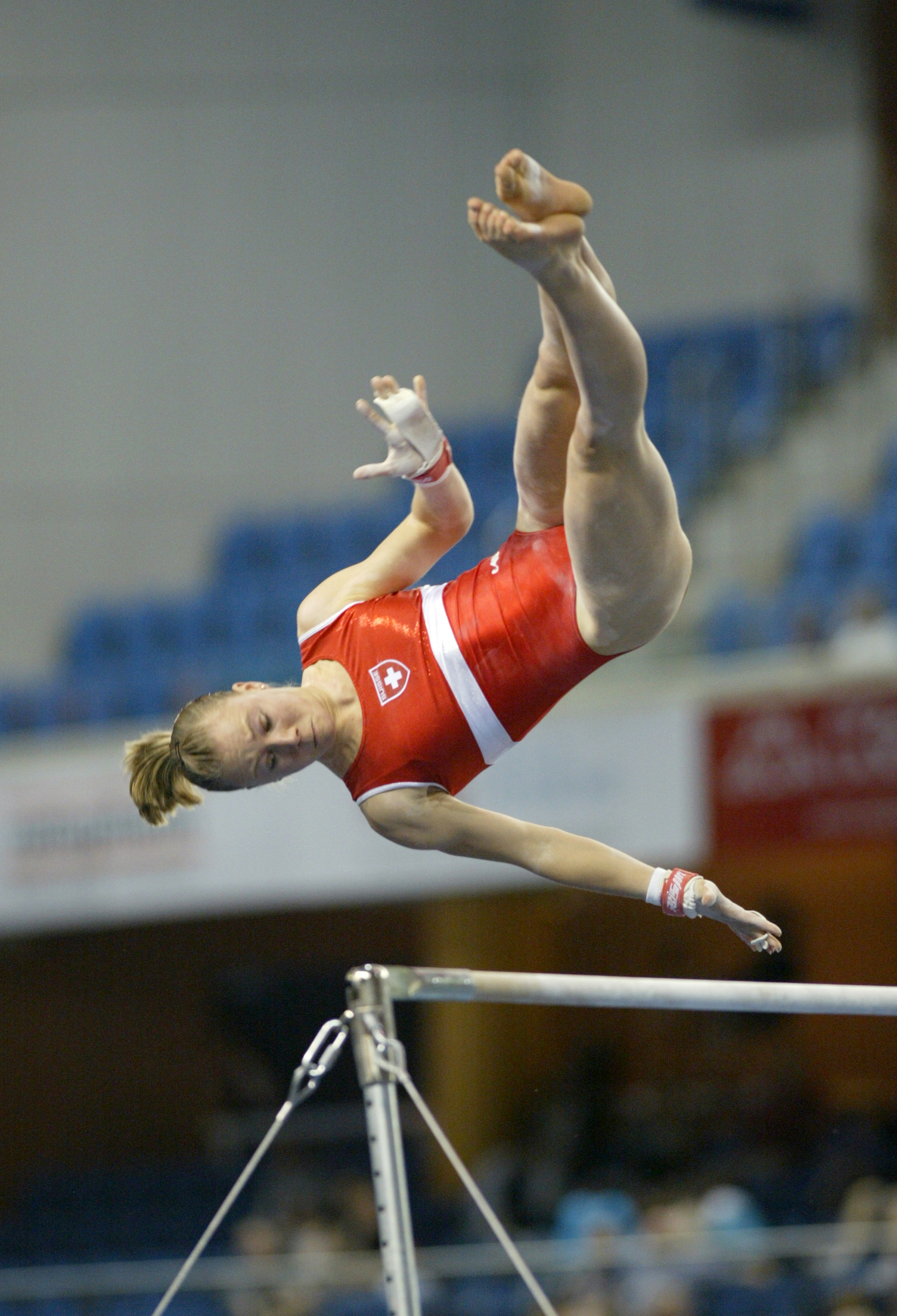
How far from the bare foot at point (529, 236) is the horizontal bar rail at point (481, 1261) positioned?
4.15 m

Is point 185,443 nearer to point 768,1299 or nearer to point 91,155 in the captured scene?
point 91,155

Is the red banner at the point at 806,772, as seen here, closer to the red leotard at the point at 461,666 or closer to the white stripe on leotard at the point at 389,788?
the red leotard at the point at 461,666

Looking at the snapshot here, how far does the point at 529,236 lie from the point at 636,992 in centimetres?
142

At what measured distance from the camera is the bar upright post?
3.09 metres

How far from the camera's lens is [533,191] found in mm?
3268

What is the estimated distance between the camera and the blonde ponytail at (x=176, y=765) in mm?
3578

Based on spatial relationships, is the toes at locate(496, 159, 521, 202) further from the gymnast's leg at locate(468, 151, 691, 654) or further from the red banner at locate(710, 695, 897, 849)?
the red banner at locate(710, 695, 897, 849)

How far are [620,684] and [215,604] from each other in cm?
350

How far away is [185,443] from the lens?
12.4 m

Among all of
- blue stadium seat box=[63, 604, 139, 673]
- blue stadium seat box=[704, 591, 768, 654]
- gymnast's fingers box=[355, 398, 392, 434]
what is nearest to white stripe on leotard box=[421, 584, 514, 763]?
gymnast's fingers box=[355, 398, 392, 434]

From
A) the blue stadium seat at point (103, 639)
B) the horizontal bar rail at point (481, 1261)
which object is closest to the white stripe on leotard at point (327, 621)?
the horizontal bar rail at point (481, 1261)

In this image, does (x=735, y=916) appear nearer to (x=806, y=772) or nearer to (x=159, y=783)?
(x=159, y=783)

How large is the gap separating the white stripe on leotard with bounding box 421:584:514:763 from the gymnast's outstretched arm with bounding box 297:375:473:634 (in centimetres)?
22

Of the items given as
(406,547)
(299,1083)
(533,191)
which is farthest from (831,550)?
(299,1083)
